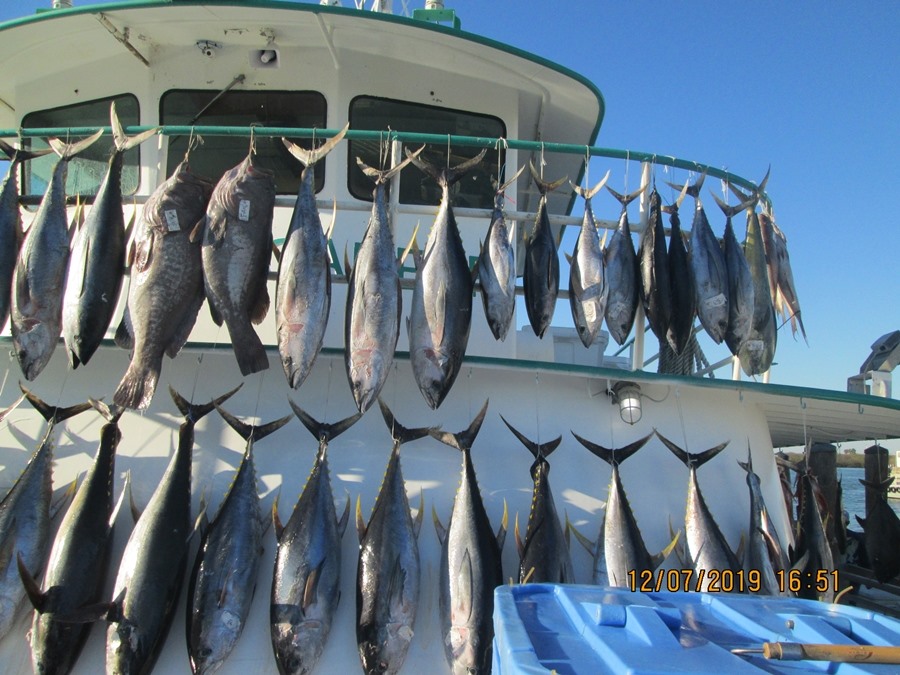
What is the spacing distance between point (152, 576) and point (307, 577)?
2.50 ft

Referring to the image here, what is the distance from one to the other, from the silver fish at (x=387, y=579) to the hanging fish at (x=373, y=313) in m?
0.57

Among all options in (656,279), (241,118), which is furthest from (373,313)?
(241,118)

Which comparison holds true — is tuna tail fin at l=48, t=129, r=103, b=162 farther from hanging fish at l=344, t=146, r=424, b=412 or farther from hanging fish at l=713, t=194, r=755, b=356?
hanging fish at l=713, t=194, r=755, b=356

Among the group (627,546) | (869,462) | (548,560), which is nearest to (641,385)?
(627,546)

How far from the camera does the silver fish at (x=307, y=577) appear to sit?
3.09 meters

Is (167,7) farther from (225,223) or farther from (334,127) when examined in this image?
(225,223)

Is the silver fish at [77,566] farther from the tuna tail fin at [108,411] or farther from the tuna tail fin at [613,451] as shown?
the tuna tail fin at [613,451]

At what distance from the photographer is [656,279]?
153 inches

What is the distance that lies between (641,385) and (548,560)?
1286mm

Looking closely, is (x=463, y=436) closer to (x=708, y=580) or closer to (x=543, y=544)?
(x=543, y=544)

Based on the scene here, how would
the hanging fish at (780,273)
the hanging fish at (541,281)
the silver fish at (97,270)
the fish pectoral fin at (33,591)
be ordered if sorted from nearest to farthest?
the fish pectoral fin at (33,591) < the silver fish at (97,270) < the hanging fish at (541,281) < the hanging fish at (780,273)

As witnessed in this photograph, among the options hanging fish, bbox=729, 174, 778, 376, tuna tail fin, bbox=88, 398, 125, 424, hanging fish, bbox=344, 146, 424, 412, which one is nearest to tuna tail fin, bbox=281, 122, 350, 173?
hanging fish, bbox=344, 146, 424, 412

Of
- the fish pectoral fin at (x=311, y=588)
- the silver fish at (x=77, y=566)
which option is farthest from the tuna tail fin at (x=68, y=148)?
the fish pectoral fin at (x=311, y=588)

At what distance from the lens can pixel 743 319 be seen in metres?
3.95
